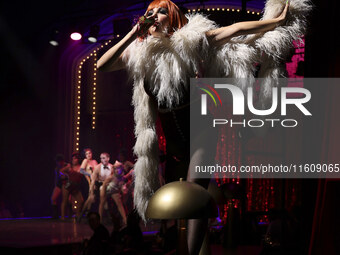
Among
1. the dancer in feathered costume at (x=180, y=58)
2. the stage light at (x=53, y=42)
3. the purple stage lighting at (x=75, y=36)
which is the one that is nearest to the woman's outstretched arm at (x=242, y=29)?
the dancer in feathered costume at (x=180, y=58)

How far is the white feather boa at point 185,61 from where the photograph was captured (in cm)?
216

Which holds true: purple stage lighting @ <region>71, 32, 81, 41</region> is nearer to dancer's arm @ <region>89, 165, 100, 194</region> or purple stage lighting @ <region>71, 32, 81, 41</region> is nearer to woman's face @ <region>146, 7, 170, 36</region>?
dancer's arm @ <region>89, 165, 100, 194</region>

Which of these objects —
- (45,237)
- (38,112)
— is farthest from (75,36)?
(45,237)

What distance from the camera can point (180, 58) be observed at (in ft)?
7.11

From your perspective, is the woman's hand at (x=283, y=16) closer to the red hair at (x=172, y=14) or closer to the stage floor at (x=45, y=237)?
the red hair at (x=172, y=14)

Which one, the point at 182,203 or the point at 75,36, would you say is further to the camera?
the point at 75,36

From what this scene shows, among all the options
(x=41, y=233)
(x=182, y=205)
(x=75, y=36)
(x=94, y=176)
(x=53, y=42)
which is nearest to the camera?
(x=182, y=205)

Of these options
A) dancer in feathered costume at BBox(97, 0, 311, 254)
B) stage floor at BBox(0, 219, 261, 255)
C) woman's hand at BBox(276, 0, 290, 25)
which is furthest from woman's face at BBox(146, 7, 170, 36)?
stage floor at BBox(0, 219, 261, 255)

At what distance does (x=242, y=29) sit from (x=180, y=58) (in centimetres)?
31

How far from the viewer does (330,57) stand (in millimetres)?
2662

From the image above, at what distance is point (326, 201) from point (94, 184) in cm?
670

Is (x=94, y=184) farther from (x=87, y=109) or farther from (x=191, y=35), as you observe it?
(x=191, y=35)

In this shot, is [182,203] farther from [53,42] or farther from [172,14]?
[53,42]

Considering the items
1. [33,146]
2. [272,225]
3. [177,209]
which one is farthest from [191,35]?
[33,146]
